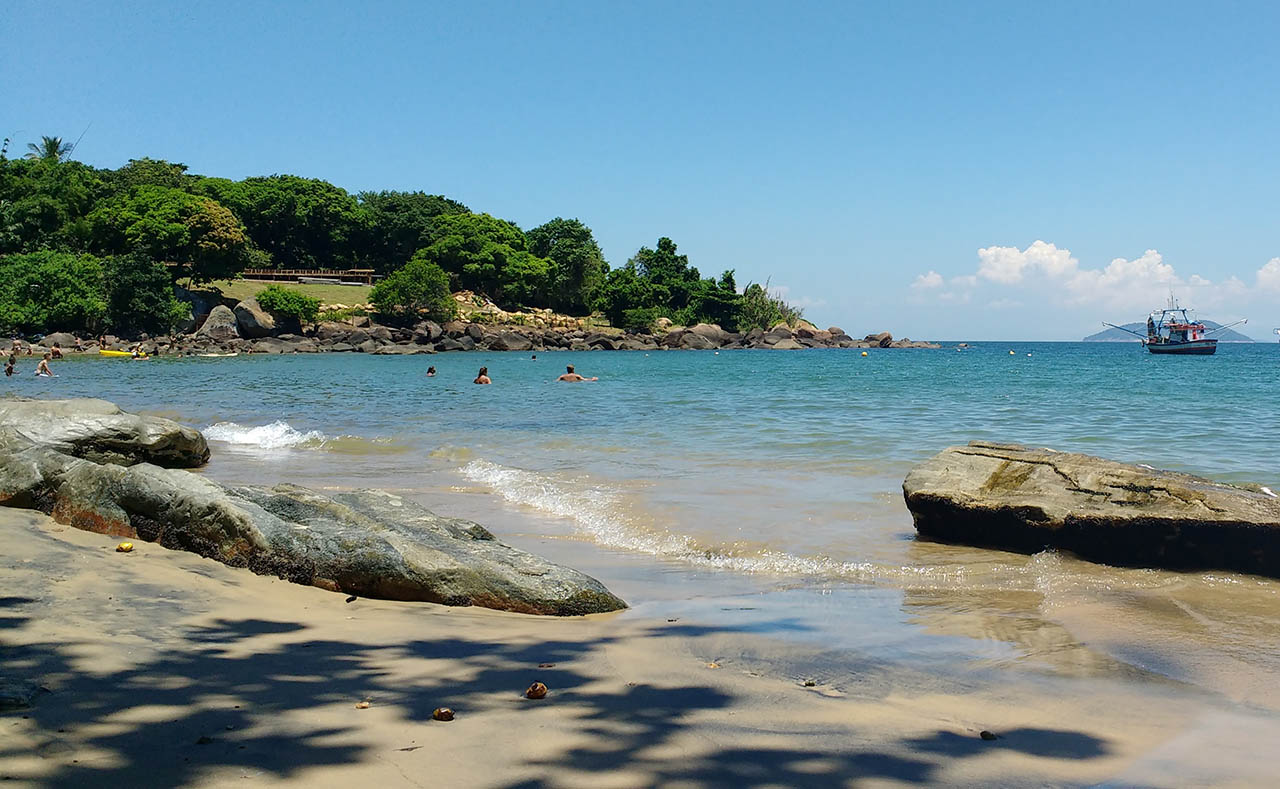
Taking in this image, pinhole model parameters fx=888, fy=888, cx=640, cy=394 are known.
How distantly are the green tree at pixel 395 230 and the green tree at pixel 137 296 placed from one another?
3431cm

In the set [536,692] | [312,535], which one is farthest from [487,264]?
[536,692]

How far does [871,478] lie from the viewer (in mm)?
11836

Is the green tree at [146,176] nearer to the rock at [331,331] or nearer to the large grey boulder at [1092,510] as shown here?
the rock at [331,331]

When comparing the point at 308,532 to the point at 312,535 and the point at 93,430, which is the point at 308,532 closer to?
the point at 312,535

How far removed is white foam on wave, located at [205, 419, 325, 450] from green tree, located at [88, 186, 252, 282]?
185 ft

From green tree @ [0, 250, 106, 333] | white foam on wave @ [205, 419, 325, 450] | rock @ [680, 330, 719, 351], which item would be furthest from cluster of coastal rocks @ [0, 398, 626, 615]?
rock @ [680, 330, 719, 351]

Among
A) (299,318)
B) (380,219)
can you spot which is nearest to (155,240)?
(299,318)

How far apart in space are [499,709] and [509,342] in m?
69.4

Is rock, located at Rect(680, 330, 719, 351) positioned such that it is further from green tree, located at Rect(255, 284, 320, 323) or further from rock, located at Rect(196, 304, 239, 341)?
rock, located at Rect(196, 304, 239, 341)

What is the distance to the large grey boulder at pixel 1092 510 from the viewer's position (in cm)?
664

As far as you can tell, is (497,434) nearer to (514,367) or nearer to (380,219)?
(514,367)

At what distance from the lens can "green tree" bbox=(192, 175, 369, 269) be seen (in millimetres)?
88312

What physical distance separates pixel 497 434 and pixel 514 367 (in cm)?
3163

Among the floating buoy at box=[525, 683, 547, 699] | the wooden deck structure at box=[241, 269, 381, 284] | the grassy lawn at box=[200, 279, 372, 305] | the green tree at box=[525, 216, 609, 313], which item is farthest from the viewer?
the green tree at box=[525, 216, 609, 313]
